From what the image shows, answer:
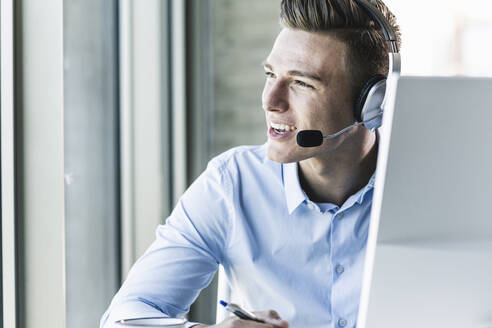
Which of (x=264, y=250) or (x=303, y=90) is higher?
(x=303, y=90)

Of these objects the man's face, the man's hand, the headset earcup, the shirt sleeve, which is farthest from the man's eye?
the man's hand

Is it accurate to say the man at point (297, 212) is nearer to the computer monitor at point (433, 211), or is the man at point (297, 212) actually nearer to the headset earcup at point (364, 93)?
the headset earcup at point (364, 93)

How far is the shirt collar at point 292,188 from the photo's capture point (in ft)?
3.93

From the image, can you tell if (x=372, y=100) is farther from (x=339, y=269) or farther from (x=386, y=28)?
(x=339, y=269)

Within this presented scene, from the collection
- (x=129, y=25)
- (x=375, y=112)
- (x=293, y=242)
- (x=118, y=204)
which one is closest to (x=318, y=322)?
(x=293, y=242)

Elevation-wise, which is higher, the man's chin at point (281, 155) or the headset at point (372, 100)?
the headset at point (372, 100)

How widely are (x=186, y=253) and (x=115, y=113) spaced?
741 millimetres

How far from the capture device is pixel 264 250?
1.20m

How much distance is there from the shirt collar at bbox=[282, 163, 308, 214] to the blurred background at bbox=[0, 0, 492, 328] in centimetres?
56

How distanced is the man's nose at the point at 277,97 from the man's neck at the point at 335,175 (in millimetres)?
165

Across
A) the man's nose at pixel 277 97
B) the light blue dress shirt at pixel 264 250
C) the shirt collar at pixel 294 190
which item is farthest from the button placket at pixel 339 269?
the man's nose at pixel 277 97

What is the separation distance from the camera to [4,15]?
122cm

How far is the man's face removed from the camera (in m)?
1.14

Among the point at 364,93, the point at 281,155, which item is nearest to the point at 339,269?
the point at 281,155
